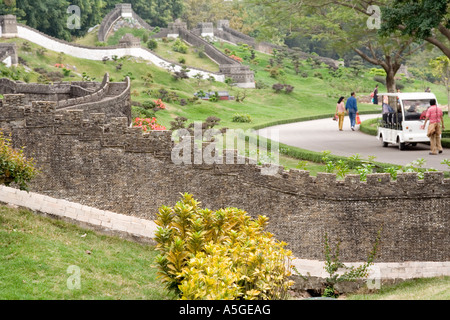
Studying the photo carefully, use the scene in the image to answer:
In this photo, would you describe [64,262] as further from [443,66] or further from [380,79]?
[380,79]

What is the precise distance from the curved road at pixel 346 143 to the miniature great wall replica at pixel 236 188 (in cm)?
364

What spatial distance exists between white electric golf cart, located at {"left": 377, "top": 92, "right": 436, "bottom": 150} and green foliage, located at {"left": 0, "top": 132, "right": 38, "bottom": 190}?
15.9 meters

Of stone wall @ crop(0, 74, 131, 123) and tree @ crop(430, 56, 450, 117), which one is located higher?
tree @ crop(430, 56, 450, 117)

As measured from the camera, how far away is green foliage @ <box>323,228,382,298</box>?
67.0 feet

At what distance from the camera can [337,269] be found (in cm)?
2108

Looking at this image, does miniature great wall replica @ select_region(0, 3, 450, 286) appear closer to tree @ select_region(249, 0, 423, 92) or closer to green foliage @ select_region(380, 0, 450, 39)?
green foliage @ select_region(380, 0, 450, 39)

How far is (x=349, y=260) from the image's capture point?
842 inches

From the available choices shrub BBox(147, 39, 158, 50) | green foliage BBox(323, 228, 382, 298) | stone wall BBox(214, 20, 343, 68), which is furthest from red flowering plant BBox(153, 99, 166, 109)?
stone wall BBox(214, 20, 343, 68)

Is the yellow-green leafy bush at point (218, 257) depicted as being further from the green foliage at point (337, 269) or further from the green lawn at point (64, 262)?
the green foliage at point (337, 269)

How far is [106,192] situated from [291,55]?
66.9 metres

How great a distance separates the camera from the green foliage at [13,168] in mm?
18547

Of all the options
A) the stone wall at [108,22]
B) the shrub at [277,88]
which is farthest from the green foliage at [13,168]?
the stone wall at [108,22]

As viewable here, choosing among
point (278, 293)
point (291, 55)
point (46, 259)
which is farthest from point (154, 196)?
point (291, 55)
